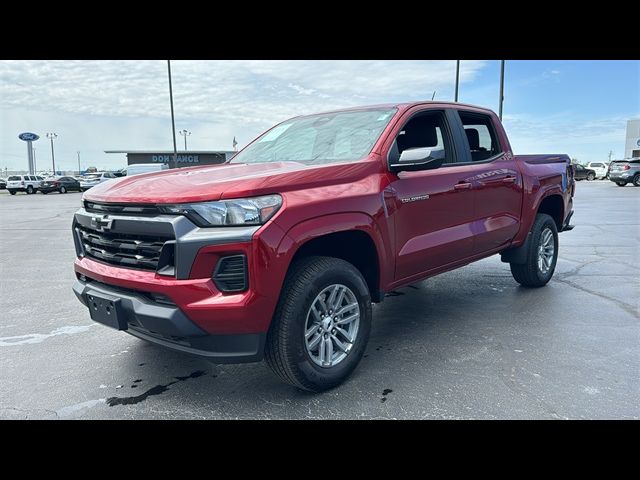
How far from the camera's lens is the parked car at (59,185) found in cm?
3878

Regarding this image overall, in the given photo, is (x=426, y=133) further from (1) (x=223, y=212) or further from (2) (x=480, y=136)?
(1) (x=223, y=212)

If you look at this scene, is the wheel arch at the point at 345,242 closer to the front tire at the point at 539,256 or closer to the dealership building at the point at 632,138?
the front tire at the point at 539,256

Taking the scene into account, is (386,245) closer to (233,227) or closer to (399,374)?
(399,374)

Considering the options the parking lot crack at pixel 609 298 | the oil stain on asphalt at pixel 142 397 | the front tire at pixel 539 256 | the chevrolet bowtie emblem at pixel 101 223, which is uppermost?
the chevrolet bowtie emblem at pixel 101 223

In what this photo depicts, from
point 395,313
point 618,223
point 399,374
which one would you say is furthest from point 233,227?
point 618,223

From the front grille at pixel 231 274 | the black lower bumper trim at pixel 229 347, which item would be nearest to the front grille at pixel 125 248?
the front grille at pixel 231 274

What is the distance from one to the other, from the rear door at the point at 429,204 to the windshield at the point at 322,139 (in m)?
0.23

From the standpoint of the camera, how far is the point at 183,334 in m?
2.70

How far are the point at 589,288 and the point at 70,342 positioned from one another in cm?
A: 558

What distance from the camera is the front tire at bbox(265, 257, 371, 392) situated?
2896mm

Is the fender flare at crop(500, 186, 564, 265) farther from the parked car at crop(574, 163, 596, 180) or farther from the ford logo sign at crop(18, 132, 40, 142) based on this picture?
the ford logo sign at crop(18, 132, 40, 142)

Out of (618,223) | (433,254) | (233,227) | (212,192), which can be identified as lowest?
(618,223)

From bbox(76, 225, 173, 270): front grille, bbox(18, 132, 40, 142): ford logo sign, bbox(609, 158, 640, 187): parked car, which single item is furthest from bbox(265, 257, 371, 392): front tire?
bbox(18, 132, 40, 142): ford logo sign

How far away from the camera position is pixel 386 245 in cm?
351
